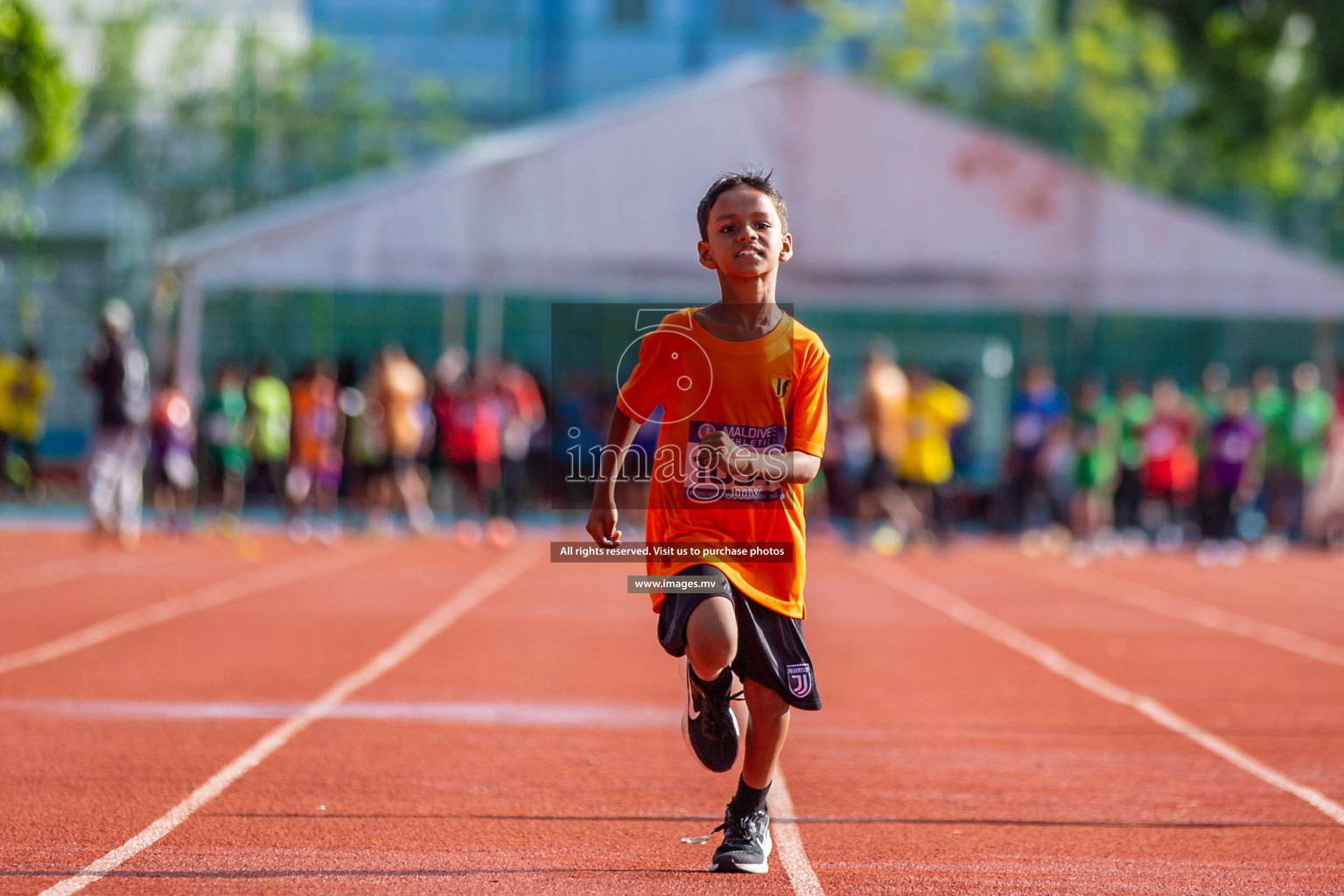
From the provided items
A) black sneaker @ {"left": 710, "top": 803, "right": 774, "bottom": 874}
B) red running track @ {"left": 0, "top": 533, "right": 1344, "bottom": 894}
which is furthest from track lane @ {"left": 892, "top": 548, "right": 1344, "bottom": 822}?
black sneaker @ {"left": 710, "top": 803, "right": 774, "bottom": 874}

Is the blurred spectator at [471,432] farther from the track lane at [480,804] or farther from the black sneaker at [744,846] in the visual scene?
the black sneaker at [744,846]

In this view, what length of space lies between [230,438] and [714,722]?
50.5 ft

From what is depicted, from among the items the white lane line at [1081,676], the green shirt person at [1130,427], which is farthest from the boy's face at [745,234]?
the green shirt person at [1130,427]

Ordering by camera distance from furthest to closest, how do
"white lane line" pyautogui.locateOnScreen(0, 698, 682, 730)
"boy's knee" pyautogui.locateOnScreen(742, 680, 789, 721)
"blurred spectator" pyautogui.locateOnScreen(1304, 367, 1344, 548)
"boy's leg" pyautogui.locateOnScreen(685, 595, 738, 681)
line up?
"blurred spectator" pyautogui.locateOnScreen(1304, 367, 1344, 548) → "white lane line" pyautogui.locateOnScreen(0, 698, 682, 730) → "boy's knee" pyautogui.locateOnScreen(742, 680, 789, 721) → "boy's leg" pyautogui.locateOnScreen(685, 595, 738, 681)

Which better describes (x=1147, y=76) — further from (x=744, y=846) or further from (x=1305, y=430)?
(x=744, y=846)

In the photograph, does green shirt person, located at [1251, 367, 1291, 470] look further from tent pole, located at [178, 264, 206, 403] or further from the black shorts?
the black shorts

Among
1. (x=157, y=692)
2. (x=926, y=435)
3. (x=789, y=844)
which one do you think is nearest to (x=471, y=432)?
(x=926, y=435)

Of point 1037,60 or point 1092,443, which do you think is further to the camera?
point 1037,60

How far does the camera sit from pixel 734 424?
434cm

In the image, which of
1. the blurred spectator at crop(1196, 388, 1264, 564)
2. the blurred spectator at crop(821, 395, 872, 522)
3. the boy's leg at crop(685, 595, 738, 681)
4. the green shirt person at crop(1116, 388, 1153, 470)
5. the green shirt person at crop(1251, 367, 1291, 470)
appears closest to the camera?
the boy's leg at crop(685, 595, 738, 681)

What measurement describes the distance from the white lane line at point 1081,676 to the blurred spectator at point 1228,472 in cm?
522

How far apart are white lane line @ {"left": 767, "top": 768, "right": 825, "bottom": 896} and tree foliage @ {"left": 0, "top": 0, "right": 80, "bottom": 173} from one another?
8.12 m

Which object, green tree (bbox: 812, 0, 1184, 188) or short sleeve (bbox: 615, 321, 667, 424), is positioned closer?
short sleeve (bbox: 615, 321, 667, 424)

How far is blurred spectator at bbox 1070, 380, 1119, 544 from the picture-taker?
62.8ft
